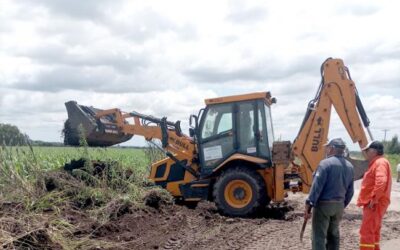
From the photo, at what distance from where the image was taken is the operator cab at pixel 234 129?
1330 cm

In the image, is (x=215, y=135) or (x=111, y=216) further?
(x=215, y=135)

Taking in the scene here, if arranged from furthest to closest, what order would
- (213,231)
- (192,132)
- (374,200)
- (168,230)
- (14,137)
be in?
1. (192,132)
2. (14,137)
3. (213,231)
4. (168,230)
5. (374,200)

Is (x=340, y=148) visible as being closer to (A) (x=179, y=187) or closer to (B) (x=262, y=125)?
(B) (x=262, y=125)

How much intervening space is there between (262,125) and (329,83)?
198 centimetres

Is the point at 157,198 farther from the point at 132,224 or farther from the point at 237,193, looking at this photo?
the point at 132,224

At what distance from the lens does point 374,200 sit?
8352mm

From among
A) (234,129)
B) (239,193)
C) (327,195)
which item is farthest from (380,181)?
(234,129)

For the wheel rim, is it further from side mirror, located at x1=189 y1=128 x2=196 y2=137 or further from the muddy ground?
side mirror, located at x1=189 y1=128 x2=196 y2=137

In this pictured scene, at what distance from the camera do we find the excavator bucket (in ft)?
47.2

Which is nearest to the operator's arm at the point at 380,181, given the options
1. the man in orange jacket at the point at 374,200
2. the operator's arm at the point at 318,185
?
the man in orange jacket at the point at 374,200

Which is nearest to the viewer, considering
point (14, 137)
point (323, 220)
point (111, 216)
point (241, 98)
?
point (323, 220)

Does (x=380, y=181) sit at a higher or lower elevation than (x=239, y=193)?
higher

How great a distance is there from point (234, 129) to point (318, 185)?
554 centimetres

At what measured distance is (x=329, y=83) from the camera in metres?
13.8
